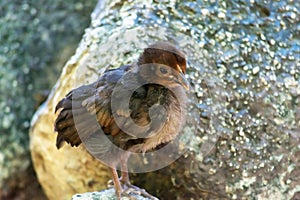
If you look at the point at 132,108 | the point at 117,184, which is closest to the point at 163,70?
the point at 132,108

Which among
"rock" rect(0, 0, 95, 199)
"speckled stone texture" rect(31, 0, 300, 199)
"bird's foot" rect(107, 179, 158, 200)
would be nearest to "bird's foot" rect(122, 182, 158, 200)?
"bird's foot" rect(107, 179, 158, 200)

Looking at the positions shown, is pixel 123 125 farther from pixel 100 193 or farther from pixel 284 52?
pixel 284 52

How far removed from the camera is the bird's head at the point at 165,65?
3365 millimetres

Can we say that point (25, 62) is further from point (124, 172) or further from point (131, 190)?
point (131, 190)

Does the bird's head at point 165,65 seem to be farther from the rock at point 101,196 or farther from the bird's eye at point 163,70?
the rock at point 101,196

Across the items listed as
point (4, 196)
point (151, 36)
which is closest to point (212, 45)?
point (151, 36)

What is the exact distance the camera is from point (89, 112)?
143 inches

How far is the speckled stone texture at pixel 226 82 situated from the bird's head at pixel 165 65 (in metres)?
0.66

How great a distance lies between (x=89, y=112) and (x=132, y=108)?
0.97 ft

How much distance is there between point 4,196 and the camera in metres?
5.25

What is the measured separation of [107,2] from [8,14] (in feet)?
4.99

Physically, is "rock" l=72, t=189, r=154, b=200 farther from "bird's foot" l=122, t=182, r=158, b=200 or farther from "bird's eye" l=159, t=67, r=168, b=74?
"bird's eye" l=159, t=67, r=168, b=74

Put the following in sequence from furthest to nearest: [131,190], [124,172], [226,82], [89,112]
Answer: [226,82]
[124,172]
[131,190]
[89,112]

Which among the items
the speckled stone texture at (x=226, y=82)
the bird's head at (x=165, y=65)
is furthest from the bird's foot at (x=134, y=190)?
the bird's head at (x=165, y=65)
